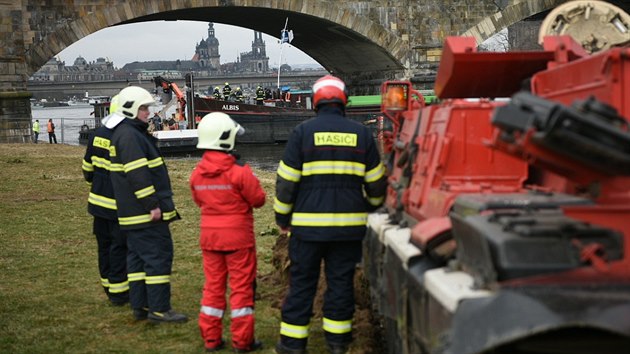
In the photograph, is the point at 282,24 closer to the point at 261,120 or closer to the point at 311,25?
the point at 311,25

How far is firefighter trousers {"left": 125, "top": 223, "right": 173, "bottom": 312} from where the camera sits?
6949 millimetres

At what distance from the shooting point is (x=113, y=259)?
770cm

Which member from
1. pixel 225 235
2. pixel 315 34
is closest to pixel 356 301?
pixel 225 235

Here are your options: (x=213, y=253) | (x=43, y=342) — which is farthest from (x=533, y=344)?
(x=43, y=342)

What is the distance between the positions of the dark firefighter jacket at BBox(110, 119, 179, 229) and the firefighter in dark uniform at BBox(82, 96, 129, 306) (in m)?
0.44

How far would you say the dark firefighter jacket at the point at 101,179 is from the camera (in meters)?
7.61

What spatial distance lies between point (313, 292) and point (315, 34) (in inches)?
1195

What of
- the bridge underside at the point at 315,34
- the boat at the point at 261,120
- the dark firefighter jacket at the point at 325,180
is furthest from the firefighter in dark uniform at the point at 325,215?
the boat at the point at 261,120

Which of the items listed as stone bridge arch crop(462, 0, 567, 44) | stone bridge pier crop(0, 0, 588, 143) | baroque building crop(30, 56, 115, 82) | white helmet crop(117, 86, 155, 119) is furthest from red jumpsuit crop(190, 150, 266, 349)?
baroque building crop(30, 56, 115, 82)

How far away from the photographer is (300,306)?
6098 mm

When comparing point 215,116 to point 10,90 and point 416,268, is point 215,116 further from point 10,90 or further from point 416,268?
point 10,90

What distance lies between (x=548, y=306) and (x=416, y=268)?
4.14 ft

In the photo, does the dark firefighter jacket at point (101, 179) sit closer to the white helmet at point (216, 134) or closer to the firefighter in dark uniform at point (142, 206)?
the firefighter in dark uniform at point (142, 206)

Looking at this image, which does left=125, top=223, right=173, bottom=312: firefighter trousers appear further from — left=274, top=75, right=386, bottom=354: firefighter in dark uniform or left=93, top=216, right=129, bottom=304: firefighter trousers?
left=274, top=75, right=386, bottom=354: firefighter in dark uniform
